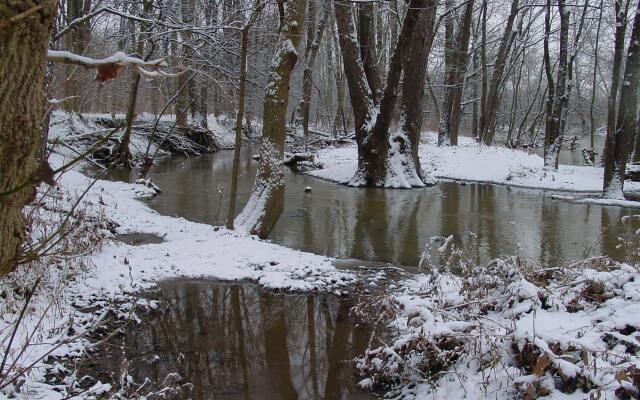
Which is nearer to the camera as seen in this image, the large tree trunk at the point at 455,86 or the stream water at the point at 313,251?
the stream water at the point at 313,251

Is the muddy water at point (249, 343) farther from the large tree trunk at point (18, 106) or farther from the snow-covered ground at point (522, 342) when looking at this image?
the large tree trunk at point (18, 106)

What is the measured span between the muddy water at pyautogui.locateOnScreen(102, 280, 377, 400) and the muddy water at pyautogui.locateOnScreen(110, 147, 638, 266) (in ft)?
8.95

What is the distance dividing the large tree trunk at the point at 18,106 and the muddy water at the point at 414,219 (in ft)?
20.6

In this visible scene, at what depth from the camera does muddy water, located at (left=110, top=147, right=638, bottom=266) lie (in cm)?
916

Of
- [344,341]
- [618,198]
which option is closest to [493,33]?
[618,198]

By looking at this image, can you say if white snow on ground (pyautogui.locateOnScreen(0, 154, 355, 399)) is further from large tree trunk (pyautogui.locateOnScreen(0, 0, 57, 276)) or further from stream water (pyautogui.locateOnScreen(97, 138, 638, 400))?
large tree trunk (pyautogui.locateOnScreen(0, 0, 57, 276))

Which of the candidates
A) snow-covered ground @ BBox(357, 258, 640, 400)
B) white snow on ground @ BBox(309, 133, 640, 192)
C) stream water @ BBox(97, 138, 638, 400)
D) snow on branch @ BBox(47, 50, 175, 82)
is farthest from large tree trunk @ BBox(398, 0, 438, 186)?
snow on branch @ BBox(47, 50, 175, 82)

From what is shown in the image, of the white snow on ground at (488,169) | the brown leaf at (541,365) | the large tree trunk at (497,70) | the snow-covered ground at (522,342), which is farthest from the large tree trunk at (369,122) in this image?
the brown leaf at (541,365)

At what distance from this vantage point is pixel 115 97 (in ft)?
64.8

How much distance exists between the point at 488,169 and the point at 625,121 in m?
6.68

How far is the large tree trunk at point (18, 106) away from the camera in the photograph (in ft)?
3.84

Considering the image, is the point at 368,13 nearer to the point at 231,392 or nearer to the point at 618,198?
the point at 618,198

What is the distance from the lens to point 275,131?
8805mm

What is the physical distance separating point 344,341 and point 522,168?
15953 millimetres
